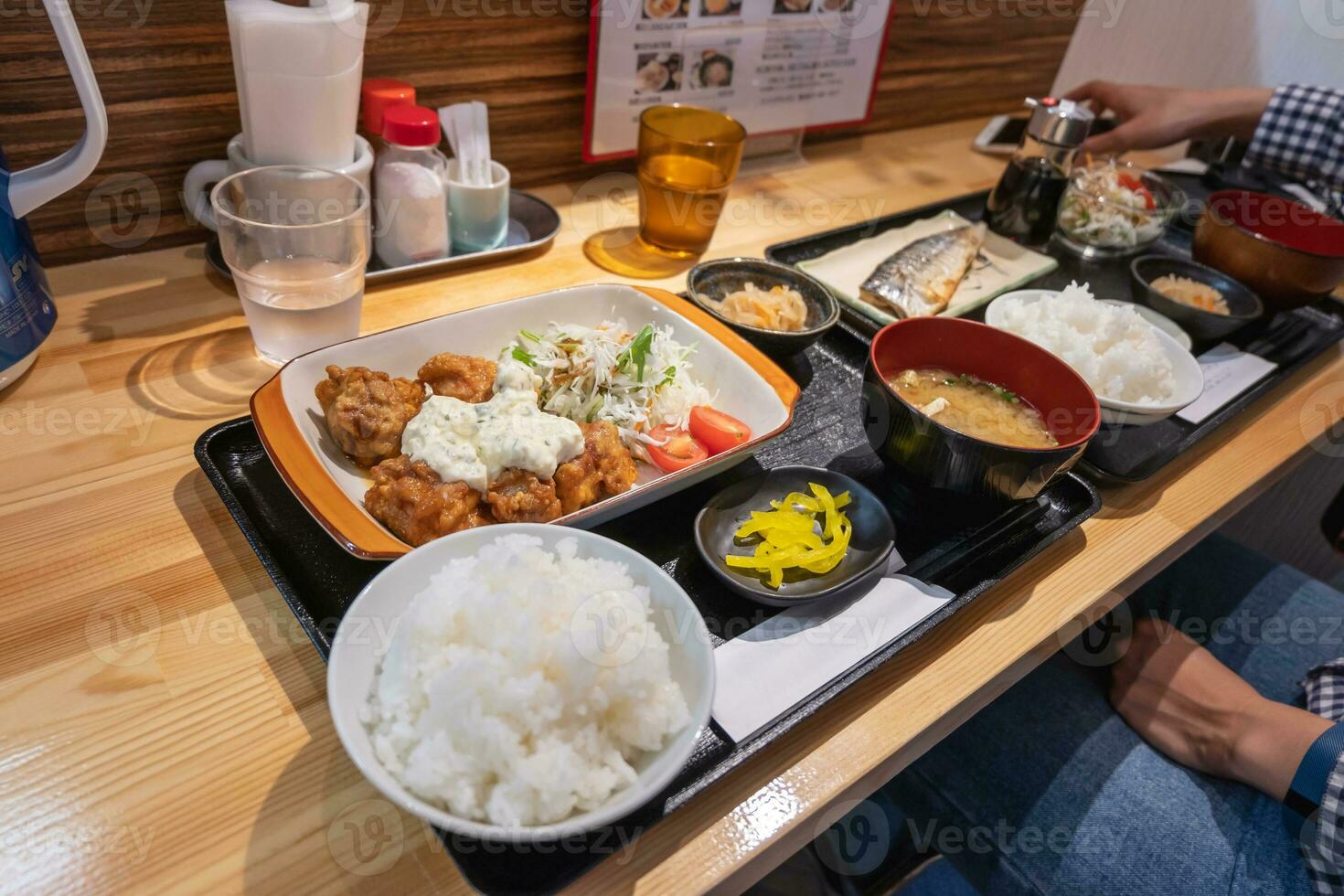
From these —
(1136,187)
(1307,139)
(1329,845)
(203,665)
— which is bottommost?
(1329,845)

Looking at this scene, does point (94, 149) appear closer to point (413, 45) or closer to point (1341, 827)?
point (413, 45)

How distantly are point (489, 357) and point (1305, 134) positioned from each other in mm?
2534

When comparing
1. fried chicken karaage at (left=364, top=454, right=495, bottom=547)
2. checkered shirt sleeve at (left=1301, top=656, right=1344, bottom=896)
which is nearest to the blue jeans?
checkered shirt sleeve at (left=1301, top=656, right=1344, bottom=896)

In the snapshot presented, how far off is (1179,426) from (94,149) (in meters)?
1.87

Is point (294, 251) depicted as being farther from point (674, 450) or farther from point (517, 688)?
point (517, 688)

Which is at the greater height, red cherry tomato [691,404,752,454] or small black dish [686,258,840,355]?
small black dish [686,258,840,355]

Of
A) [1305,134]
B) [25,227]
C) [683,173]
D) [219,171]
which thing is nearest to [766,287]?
[683,173]

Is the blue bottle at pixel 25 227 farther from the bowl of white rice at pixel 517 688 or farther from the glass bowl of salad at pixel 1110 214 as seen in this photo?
the glass bowl of salad at pixel 1110 214

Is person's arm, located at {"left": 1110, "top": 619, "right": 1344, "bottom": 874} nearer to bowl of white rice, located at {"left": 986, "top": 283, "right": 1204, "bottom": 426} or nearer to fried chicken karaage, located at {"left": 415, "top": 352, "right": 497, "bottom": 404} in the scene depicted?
bowl of white rice, located at {"left": 986, "top": 283, "right": 1204, "bottom": 426}

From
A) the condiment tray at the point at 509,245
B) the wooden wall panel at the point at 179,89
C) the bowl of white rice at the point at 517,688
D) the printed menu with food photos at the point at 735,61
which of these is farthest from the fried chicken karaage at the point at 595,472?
the printed menu with food photos at the point at 735,61

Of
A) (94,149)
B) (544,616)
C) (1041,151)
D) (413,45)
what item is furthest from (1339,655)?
(94,149)

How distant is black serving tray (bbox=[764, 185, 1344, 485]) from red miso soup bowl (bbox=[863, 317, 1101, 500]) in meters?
0.19

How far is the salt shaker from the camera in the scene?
4.93 ft

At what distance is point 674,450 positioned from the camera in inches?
49.0
